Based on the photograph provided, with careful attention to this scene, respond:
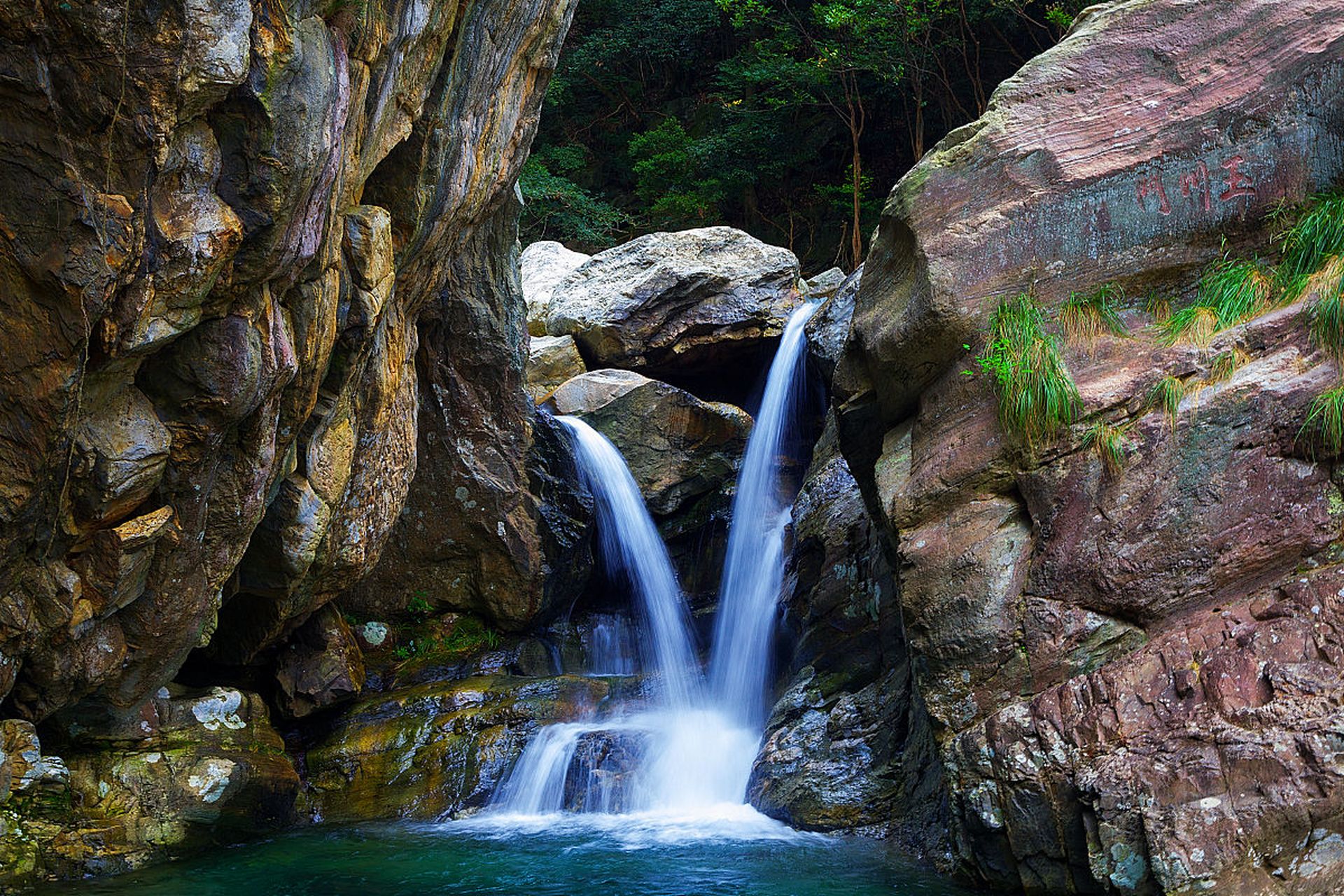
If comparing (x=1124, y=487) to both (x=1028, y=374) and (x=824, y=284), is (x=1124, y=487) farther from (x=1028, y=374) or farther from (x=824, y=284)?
(x=824, y=284)

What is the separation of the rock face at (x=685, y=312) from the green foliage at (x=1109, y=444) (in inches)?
339

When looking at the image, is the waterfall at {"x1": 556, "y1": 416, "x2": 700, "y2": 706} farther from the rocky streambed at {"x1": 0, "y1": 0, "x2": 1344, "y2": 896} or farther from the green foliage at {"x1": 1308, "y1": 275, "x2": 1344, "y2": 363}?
the green foliage at {"x1": 1308, "y1": 275, "x2": 1344, "y2": 363}

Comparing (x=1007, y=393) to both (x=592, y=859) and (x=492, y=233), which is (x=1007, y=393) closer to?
(x=592, y=859)

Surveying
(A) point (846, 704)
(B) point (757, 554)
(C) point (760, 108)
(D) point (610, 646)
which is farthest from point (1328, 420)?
(C) point (760, 108)

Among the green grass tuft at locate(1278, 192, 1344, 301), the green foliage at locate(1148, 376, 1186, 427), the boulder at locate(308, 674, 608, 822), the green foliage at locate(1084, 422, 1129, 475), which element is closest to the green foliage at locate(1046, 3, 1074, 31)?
the green grass tuft at locate(1278, 192, 1344, 301)

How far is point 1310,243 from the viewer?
19.9 feet

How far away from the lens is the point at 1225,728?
15.5 ft

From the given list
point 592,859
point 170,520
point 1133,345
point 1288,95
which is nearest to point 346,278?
point 170,520

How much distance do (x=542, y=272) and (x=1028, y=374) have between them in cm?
1155

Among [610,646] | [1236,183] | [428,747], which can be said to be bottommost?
[428,747]

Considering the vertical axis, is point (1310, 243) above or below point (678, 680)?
above

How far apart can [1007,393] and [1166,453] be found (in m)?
0.96

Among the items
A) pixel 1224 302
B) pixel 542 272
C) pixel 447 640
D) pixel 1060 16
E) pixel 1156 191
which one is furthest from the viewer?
pixel 542 272

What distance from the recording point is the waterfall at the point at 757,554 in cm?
1014
